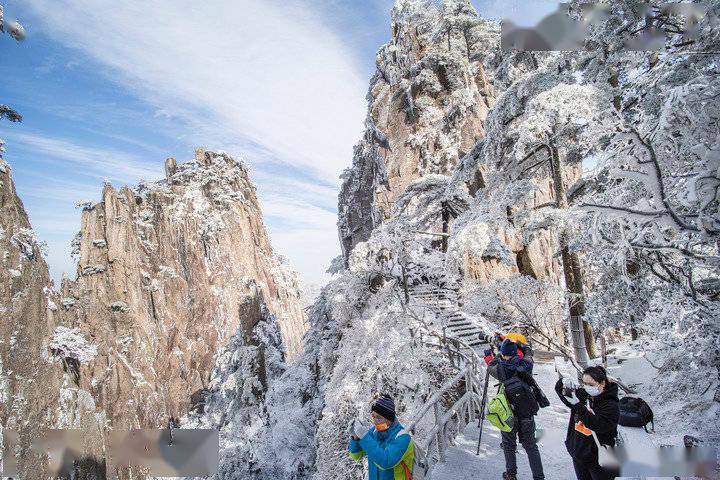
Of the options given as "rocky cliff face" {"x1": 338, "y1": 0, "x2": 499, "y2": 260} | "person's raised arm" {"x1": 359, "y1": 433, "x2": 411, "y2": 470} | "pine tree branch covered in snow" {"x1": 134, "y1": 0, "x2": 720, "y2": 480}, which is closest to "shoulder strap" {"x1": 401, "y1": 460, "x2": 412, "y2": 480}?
"person's raised arm" {"x1": 359, "y1": 433, "x2": 411, "y2": 470}

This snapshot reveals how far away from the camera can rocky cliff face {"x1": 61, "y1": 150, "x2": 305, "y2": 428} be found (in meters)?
34.6

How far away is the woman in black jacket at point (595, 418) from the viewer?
2.96 meters

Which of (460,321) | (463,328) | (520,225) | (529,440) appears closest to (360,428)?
(529,440)

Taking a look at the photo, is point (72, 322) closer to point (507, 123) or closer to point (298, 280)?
point (298, 280)

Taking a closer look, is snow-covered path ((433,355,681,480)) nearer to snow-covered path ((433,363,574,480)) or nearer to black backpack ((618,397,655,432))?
snow-covered path ((433,363,574,480))

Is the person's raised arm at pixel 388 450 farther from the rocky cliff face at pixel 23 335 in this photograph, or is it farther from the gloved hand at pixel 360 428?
the rocky cliff face at pixel 23 335

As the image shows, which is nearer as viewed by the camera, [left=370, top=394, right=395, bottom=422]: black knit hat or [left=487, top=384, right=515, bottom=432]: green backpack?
[left=370, top=394, right=395, bottom=422]: black knit hat

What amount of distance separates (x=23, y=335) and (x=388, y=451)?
2332 cm

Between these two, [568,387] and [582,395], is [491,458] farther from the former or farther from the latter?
[582,395]

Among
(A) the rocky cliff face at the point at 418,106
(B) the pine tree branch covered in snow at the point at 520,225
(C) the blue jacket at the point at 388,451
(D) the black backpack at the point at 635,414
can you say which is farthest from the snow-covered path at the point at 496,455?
(A) the rocky cliff face at the point at 418,106

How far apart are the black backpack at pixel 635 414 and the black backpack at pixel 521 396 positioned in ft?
3.00

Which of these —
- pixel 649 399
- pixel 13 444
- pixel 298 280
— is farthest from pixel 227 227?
pixel 649 399

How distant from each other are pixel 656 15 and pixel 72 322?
45591mm

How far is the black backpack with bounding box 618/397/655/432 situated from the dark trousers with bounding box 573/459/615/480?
0.86 meters
